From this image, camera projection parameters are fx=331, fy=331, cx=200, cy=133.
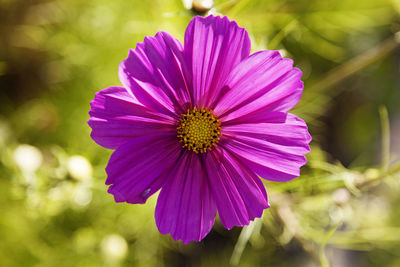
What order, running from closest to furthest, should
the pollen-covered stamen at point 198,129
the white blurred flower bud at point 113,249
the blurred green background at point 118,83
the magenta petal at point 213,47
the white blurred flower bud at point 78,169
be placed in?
the magenta petal at point 213,47
the pollen-covered stamen at point 198,129
the white blurred flower bud at point 78,169
the white blurred flower bud at point 113,249
the blurred green background at point 118,83

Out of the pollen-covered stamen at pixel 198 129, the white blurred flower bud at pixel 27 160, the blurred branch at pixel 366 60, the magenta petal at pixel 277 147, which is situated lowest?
the blurred branch at pixel 366 60

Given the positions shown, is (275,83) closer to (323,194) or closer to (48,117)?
(323,194)

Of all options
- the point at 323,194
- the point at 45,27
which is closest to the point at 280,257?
the point at 323,194

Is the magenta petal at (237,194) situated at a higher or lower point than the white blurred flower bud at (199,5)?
lower

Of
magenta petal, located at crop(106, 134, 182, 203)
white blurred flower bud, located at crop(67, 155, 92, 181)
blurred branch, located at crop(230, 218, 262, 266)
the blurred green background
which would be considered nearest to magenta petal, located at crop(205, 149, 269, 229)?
magenta petal, located at crop(106, 134, 182, 203)

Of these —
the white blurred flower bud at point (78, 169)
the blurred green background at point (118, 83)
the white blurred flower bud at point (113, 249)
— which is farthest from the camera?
the blurred green background at point (118, 83)

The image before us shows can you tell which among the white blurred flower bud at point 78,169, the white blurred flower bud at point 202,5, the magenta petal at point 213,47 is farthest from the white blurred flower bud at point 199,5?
the white blurred flower bud at point 78,169

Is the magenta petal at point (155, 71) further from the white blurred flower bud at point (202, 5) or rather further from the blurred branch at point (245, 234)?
the blurred branch at point (245, 234)
